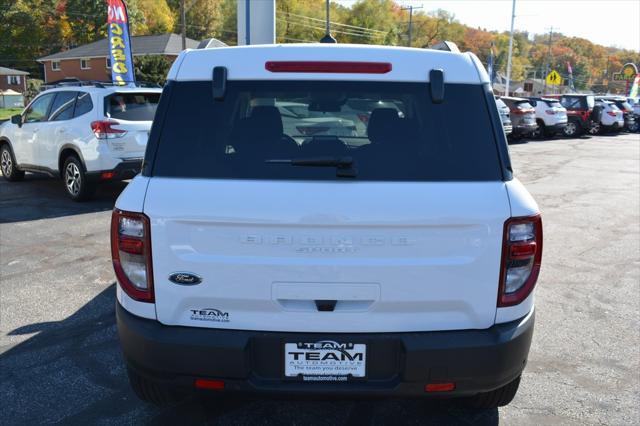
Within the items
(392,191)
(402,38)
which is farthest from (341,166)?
(402,38)

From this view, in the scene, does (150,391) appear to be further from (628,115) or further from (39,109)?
(628,115)

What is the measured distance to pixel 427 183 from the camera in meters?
2.41

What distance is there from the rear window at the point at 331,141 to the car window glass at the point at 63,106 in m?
7.20

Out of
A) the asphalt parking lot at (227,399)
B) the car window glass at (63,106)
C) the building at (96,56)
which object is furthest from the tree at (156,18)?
the asphalt parking lot at (227,399)

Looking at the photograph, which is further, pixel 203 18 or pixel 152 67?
pixel 203 18

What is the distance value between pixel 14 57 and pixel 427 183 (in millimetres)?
80502

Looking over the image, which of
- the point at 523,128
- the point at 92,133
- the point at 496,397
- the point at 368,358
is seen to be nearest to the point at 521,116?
the point at 523,128

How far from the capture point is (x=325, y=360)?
2.43 meters

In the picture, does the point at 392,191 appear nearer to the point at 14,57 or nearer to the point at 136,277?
the point at 136,277

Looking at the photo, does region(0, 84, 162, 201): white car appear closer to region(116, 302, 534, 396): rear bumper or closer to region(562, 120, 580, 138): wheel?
region(116, 302, 534, 396): rear bumper

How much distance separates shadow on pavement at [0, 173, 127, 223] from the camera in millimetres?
8141

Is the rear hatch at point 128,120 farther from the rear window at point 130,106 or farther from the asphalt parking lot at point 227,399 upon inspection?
the asphalt parking lot at point 227,399

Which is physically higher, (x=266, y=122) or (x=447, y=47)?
(x=447, y=47)

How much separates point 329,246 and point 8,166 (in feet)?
33.3
